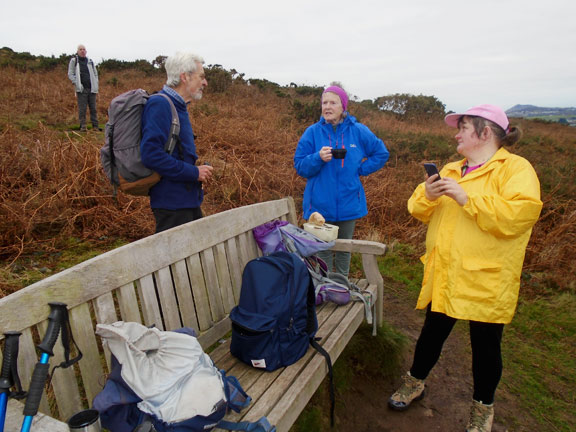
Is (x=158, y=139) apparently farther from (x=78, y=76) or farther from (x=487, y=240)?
(x=78, y=76)

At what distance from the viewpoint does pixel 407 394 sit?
2.87m

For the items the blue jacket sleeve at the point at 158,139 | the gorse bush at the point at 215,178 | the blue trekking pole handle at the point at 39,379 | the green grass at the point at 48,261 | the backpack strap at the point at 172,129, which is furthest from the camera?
the gorse bush at the point at 215,178

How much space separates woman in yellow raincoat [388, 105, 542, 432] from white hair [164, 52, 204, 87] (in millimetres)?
1910

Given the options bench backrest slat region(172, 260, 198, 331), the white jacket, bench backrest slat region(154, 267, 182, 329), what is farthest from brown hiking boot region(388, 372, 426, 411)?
the white jacket

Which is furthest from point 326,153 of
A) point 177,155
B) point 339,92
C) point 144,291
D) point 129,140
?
point 144,291

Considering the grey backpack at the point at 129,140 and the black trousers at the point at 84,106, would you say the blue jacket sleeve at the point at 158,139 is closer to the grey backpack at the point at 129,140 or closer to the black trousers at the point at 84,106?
the grey backpack at the point at 129,140

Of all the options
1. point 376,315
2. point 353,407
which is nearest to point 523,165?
point 376,315

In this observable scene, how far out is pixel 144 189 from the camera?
9.25ft

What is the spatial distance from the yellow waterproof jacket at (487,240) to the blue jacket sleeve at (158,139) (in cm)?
179

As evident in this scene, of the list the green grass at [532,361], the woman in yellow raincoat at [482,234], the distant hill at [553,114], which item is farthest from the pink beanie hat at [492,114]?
the distant hill at [553,114]

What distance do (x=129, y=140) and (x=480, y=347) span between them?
272 cm

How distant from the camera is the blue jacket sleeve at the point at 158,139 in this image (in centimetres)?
261

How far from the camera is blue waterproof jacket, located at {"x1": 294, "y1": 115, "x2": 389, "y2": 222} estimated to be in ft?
11.7

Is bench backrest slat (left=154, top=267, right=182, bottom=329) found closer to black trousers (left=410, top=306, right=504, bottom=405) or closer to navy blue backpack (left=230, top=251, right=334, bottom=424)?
navy blue backpack (left=230, top=251, right=334, bottom=424)
